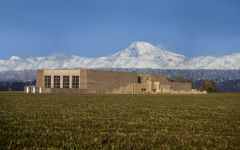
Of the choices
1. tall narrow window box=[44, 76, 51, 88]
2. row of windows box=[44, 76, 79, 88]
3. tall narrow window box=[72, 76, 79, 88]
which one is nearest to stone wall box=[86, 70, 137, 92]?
tall narrow window box=[72, 76, 79, 88]

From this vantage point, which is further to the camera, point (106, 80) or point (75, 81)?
point (106, 80)

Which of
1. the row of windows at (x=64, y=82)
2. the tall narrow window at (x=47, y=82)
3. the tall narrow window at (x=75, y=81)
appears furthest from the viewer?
the tall narrow window at (x=47, y=82)

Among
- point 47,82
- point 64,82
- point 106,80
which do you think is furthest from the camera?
point 106,80

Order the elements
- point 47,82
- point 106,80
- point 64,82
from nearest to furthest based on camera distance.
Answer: point 64,82, point 47,82, point 106,80

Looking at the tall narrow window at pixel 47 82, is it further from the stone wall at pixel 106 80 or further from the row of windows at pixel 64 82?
the stone wall at pixel 106 80

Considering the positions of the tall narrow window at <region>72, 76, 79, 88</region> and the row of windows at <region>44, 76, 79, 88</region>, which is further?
the row of windows at <region>44, 76, 79, 88</region>

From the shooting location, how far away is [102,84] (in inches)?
7165

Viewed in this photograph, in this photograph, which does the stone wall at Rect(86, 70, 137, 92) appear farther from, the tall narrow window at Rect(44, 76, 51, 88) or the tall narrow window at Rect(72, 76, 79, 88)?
the tall narrow window at Rect(44, 76, 51, 88)

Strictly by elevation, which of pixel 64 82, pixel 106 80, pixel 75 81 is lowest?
pixel 64 82

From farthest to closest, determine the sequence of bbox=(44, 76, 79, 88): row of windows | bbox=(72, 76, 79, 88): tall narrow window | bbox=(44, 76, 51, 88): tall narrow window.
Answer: bbox=(44, 76, 51, 88): tall narrow window
bbox=(44, 76, 79, 88): row of windows
bbox=(72, 76, 79, 88): tall narrow window

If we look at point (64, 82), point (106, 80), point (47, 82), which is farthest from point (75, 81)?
point (106, 80)

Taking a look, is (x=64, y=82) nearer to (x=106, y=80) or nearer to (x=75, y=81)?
(x=75, y=81)

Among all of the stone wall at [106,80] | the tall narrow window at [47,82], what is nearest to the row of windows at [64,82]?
the tall narrow window at [47,82]

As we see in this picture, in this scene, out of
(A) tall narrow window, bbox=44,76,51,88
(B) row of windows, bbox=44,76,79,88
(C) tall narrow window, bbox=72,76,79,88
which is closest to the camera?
(C) tall narrow window, bbox=72,76,79,88
